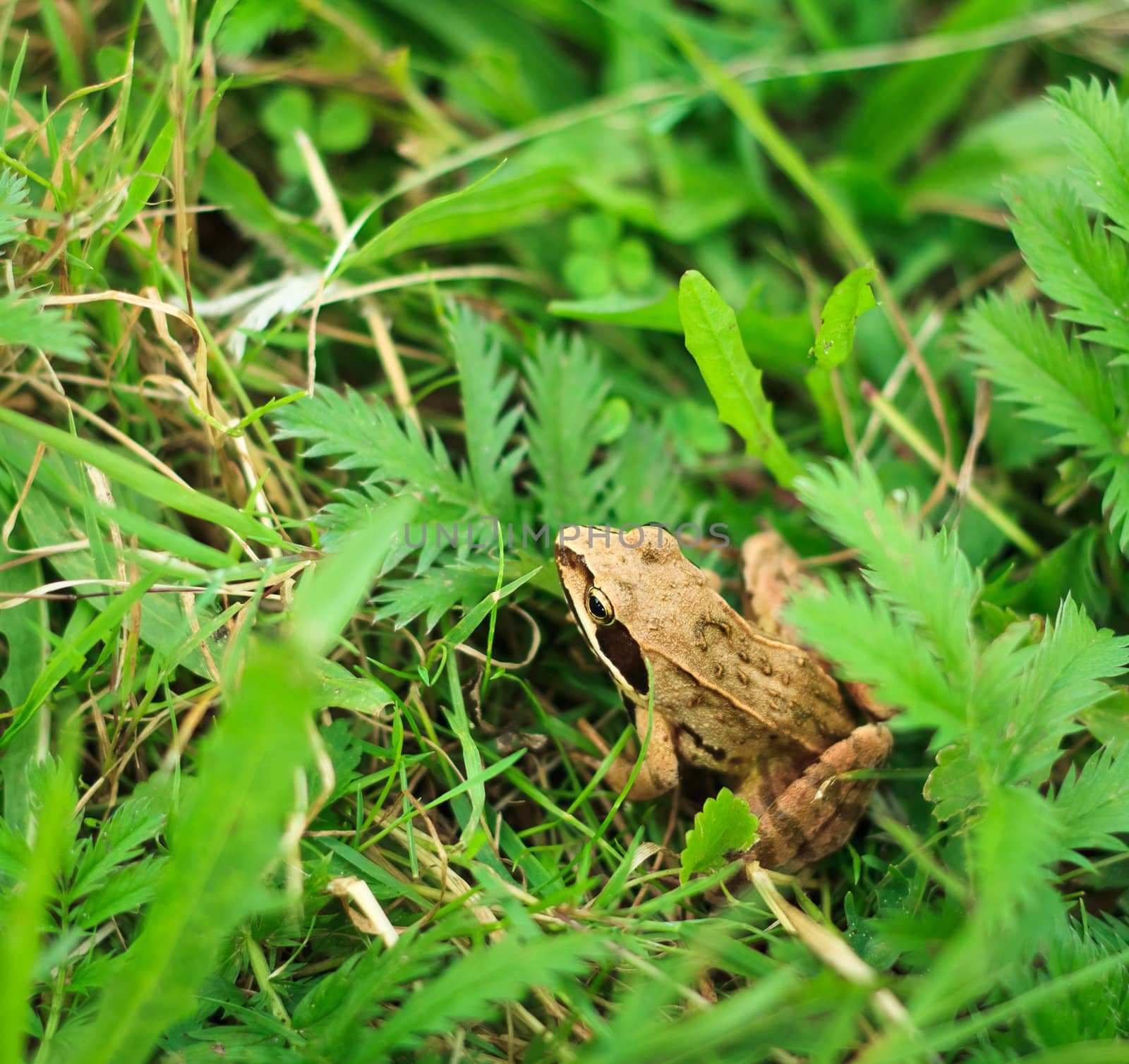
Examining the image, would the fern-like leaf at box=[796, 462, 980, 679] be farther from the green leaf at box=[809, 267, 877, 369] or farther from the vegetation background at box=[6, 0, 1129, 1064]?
the green leaf at box=[809, 267, 877, 369]

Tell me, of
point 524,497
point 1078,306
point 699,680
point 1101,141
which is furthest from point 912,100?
point 699,680

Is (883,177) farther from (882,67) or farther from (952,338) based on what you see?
(952,338)

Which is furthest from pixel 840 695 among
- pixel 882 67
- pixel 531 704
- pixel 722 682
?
pixel 882 67

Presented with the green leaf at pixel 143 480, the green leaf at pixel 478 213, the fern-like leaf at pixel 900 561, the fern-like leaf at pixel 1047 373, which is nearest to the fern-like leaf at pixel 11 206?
the green leaf at pixel 143 480

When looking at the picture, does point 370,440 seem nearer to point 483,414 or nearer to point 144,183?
point 483,414

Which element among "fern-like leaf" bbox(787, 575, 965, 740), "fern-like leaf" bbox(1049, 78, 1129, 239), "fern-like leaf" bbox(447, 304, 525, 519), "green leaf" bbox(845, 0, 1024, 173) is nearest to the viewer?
"fern-like leaf" bbox(787, 575, 965, 740)

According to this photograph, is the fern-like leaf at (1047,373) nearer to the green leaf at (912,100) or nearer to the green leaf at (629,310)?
the green leaf at (629,310)

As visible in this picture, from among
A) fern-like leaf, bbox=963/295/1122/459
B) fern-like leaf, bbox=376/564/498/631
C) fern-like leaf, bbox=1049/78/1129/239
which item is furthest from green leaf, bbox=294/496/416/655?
fern-like leaf, bbox=1049/78/1129/239
